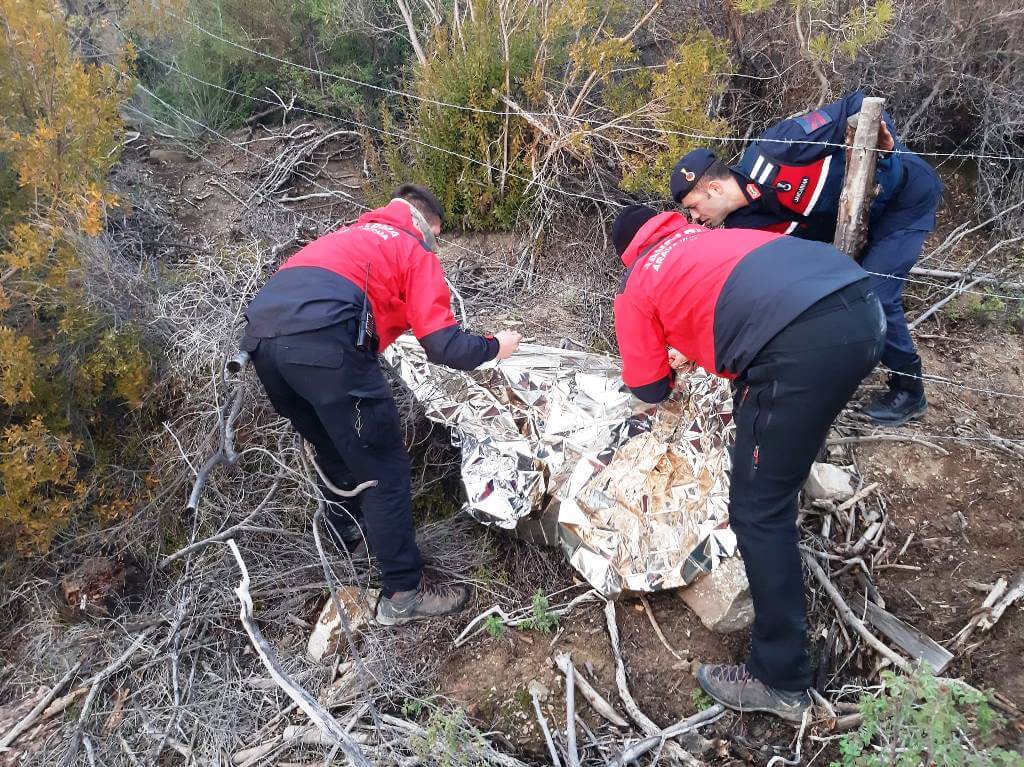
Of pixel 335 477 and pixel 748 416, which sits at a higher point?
pixel 748 416

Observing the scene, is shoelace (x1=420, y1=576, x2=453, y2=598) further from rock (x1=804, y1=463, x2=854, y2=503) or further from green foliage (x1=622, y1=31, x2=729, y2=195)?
green foliage (x1=622, y1=31, x2=729, y2=195)

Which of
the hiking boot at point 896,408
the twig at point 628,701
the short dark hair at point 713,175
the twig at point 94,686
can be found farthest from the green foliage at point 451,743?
the hiking boot at point 896,408

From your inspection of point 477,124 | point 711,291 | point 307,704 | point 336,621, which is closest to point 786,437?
point 711,291

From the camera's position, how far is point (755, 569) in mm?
2164

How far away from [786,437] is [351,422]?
1464mm

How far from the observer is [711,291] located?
2.14 meters

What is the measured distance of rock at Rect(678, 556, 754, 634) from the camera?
8.11 ft

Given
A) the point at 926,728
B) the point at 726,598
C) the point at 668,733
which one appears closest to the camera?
the point at 926,728

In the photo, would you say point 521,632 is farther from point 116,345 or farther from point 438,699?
point 116,345

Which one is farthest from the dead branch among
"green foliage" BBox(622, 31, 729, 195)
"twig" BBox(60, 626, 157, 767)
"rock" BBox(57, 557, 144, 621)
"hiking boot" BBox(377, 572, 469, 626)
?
"green foliage" BBox(622, 31, 729, 195)

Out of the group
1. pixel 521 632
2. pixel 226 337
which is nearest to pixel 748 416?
pixel 521 632

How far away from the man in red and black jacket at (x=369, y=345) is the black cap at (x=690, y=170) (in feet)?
3.01

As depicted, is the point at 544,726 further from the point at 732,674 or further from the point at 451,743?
the point at 732,674

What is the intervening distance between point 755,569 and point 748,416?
1.64 feet
